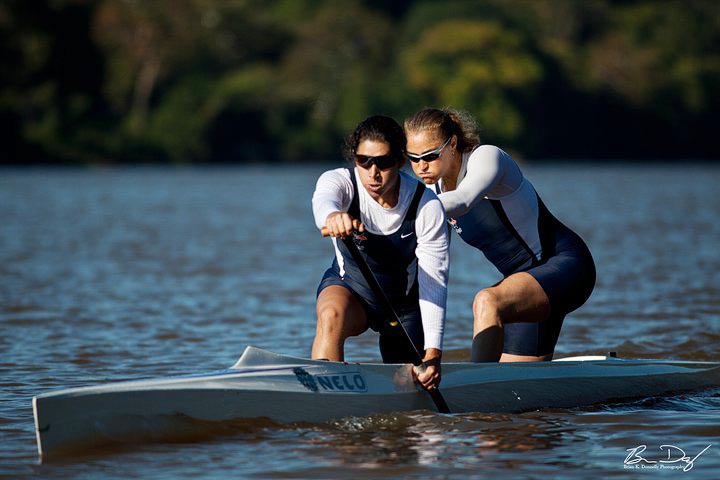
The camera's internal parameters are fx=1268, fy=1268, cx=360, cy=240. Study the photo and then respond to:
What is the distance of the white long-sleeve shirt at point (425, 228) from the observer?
7.32 m

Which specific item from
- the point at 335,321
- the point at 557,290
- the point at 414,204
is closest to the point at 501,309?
the point at 557,290

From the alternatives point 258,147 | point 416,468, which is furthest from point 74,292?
point 258,147

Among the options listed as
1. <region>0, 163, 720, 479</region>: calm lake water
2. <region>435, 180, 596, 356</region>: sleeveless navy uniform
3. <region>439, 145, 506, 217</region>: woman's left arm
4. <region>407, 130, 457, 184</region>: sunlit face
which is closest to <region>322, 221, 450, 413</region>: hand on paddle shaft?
<region>0, 163, 720, 479</region>: calm lake water

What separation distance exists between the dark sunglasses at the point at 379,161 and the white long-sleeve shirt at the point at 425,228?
0.68 ft

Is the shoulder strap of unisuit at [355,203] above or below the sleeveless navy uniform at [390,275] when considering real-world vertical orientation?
above

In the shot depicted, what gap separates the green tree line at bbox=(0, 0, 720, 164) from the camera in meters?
74.7

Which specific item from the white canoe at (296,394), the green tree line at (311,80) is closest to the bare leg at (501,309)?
the white canoe at (296,394)

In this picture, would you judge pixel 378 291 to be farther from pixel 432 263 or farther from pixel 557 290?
pixel 557 290

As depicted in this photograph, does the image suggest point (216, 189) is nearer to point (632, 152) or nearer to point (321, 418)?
point (321, 418)

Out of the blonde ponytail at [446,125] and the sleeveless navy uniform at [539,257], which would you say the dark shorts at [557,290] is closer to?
the sleeveless navy uniform at [539,257]

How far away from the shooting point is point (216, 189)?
48.6m

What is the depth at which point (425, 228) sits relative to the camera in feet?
24.1

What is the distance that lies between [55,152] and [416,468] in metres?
68.2

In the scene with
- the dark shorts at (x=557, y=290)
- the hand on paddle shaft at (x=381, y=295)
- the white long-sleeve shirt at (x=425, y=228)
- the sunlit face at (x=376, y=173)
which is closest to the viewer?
the hand on paddle shaft at (x=381, y=295)
